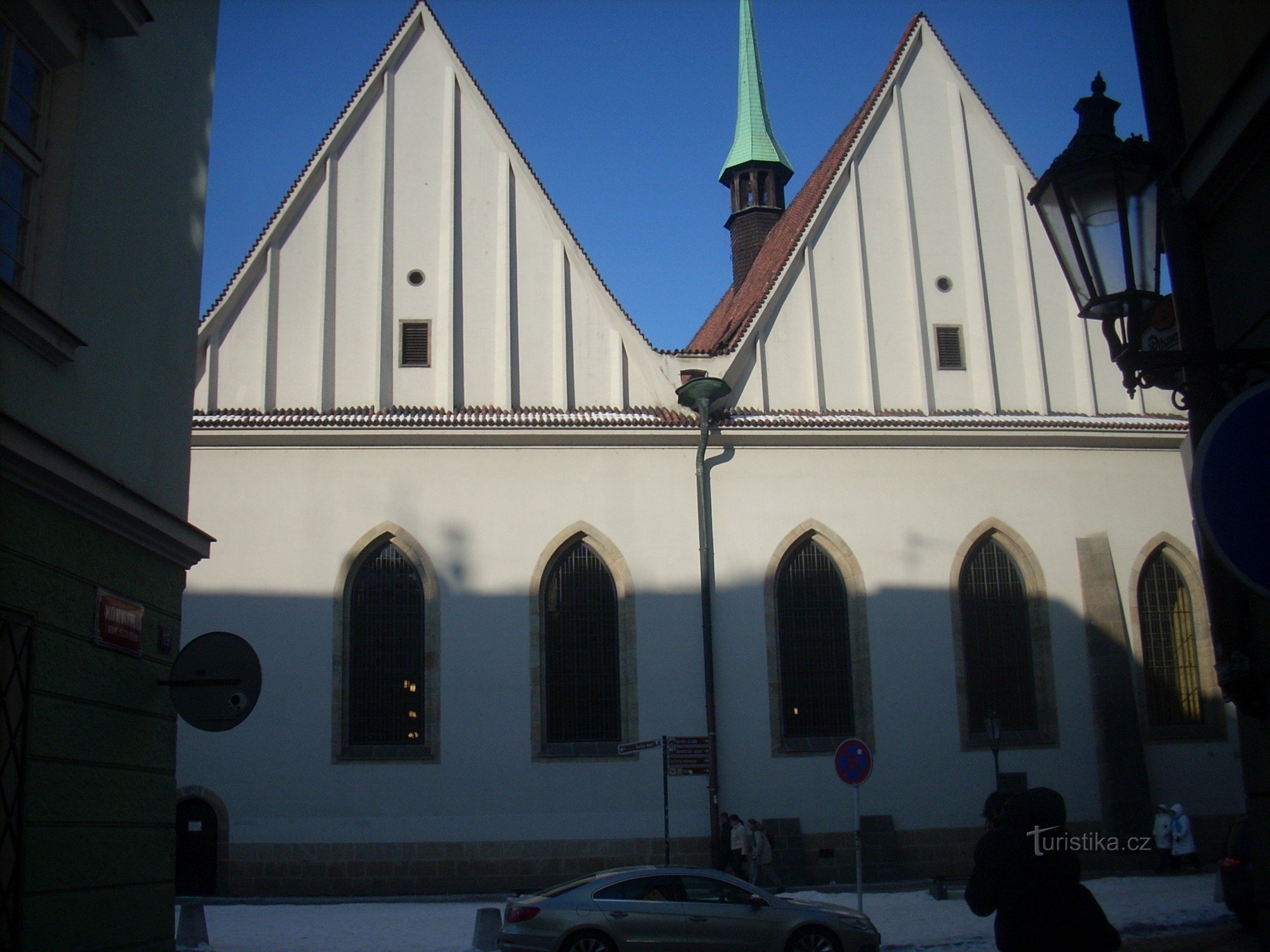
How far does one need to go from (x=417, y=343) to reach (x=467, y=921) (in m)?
9.40

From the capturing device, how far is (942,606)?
1975cm

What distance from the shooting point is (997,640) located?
2008 cm

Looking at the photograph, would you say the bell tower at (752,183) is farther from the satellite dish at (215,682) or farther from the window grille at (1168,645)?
the satellite dish at (215,682)

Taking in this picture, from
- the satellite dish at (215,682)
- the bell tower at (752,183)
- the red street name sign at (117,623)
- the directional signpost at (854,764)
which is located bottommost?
the directional signpost at (854,764)

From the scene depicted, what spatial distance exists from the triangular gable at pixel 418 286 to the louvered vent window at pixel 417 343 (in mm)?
47

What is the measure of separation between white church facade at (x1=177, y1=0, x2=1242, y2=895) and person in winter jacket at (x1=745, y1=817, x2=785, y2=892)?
1.11 meters

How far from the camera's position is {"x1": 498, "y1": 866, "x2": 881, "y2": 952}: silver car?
11.2 meters

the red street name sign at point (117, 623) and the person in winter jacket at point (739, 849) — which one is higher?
the red street name sign at point (117, 623)

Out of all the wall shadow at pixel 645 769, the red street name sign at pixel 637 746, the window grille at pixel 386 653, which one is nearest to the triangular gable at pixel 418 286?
the window grille at pixel 386 653

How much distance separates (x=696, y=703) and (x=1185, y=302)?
14537mm

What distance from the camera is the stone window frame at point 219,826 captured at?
17469mm

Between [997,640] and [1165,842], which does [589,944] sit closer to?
[997,640]

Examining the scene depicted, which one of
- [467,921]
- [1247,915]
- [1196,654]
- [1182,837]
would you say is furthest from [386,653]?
[1196,654]

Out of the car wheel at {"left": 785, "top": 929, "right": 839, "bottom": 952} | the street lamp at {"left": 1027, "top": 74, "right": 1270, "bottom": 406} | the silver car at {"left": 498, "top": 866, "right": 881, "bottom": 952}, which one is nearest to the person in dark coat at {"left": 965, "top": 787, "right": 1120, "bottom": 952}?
the street lamp at {"left": 1027, "top": 74, "right": 1270, "bottom": 406}
